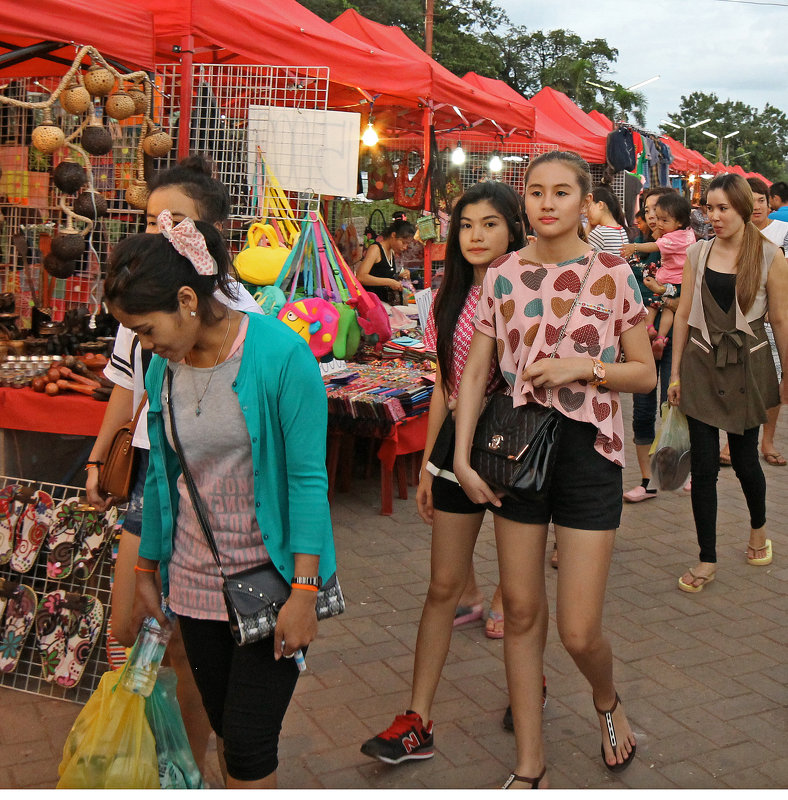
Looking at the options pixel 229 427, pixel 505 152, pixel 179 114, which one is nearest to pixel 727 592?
pixel 229 427

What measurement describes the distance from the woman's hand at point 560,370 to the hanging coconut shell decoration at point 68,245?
9.98 ft

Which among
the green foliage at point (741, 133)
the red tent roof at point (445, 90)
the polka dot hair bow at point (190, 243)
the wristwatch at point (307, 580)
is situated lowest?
the wristwatch at point (307, 580)

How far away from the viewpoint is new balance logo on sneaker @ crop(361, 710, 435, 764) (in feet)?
10.0

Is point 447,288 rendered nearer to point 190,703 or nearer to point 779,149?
point 190,703

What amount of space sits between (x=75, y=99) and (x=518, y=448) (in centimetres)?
314

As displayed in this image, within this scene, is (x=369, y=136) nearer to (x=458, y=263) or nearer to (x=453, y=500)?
(x=458, y=263)

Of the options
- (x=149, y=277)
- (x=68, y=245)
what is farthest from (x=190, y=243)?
(x=68, y=245)

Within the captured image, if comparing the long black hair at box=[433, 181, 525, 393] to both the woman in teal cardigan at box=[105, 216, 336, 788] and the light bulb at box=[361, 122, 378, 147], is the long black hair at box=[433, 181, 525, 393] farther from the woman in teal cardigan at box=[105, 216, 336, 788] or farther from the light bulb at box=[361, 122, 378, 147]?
the light bulb at box=[361, 122, 378, 147]

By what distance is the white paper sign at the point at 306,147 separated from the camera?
569 centimetres

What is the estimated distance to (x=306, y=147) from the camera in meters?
5.75

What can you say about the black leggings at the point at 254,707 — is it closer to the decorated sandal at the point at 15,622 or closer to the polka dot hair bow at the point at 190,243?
the polka dot hair bow at the point at 190,243

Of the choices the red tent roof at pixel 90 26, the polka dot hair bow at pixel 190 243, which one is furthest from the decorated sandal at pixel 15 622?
the red tent roof at pixel 90 26

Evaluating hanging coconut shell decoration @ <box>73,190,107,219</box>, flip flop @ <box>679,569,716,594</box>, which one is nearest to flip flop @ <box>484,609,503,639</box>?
flip flop @ <box>679,569,716,594</box>

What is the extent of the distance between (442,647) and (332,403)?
2764mm
